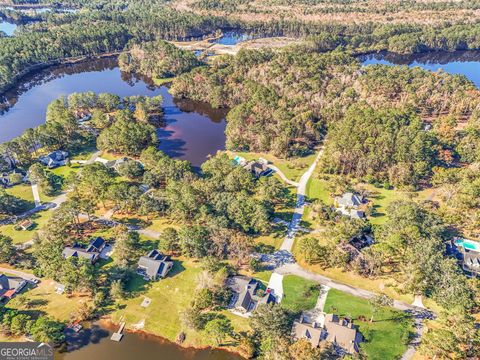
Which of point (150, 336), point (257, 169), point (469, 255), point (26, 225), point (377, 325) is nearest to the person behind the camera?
point (150, 336)

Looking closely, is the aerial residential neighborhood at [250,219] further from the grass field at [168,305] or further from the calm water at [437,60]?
the calm water at [437,60]

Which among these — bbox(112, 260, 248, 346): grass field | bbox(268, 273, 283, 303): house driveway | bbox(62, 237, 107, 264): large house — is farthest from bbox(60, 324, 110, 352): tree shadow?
bbox(268, 273, 283, 303): house driveway

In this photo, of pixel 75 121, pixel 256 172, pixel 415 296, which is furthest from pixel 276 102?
pixel 415 296

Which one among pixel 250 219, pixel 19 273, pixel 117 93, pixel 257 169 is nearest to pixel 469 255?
pixel 250 219

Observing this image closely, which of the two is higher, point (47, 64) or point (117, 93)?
point (47, 64)

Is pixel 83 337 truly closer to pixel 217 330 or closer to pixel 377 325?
pixel 217 330

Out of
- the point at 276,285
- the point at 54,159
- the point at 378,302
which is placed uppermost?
the point at 54,159

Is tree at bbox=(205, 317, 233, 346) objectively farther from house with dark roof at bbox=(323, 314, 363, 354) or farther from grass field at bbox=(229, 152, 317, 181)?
grass field at bbox=(229, 152, 317, 181)
